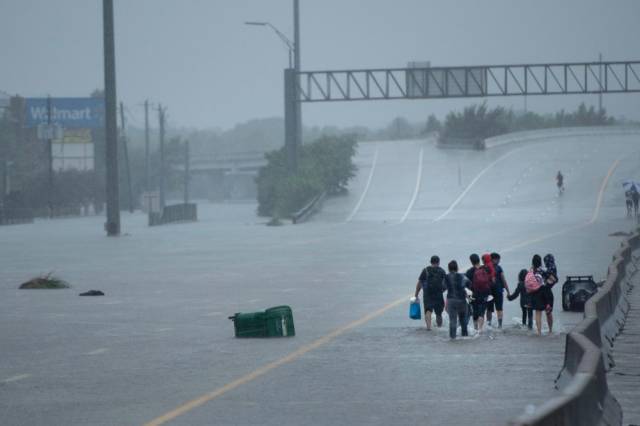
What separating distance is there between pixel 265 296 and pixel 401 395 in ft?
47.8

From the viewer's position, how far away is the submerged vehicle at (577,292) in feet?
81.3

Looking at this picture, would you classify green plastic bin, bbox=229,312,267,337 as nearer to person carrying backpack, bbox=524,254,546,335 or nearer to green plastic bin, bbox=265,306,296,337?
green plastic bin, bbox=265,306,296,337

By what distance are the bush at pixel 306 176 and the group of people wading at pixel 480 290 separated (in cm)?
6940

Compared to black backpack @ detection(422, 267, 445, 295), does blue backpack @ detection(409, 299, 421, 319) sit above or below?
below

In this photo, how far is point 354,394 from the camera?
1476 cm

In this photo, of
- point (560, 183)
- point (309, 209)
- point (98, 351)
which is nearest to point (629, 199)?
point (560, 183)

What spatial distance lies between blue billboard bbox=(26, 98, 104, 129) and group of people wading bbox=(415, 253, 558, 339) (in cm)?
11070

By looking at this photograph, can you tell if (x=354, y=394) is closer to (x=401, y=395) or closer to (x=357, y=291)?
(x=401, y=395)

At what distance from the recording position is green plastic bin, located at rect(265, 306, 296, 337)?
70.1ft

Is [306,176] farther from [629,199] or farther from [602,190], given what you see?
[629,199]

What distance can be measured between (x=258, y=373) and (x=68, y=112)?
11713cm

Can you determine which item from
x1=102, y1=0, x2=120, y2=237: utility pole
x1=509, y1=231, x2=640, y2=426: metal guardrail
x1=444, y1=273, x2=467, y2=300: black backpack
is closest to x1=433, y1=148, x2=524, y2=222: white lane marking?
x1=102, y1=0, x2=120, y2=237: utility pole

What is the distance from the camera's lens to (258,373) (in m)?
16.7

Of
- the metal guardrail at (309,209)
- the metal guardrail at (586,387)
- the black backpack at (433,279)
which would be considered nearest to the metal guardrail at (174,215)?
the metal guardrail at (309,209)
